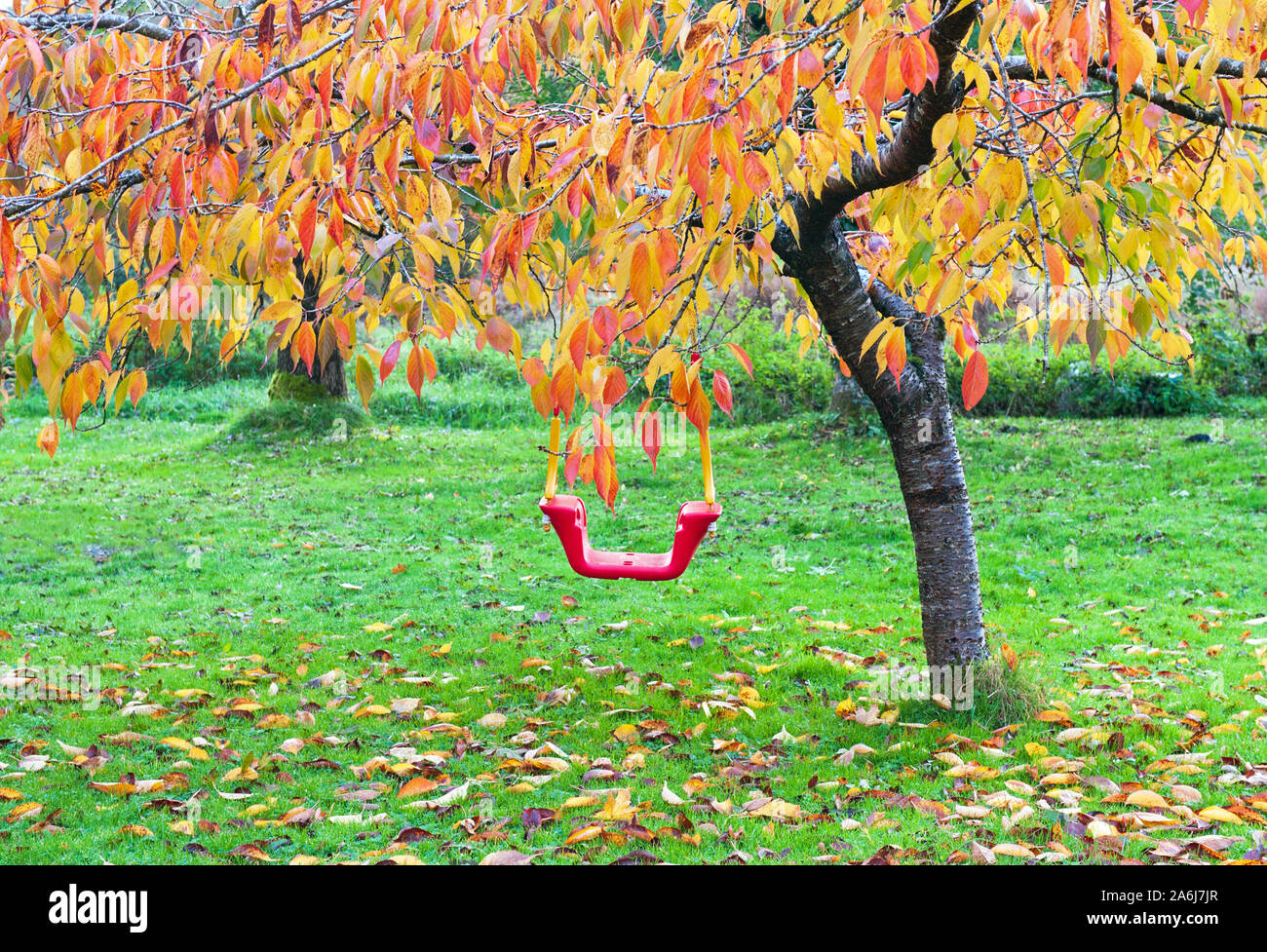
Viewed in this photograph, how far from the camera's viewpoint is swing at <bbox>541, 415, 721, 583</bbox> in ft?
13.8

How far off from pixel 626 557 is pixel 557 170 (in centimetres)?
245

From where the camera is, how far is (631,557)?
4.71 m

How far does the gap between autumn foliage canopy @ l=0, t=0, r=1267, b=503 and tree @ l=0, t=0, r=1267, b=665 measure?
11 millimetres

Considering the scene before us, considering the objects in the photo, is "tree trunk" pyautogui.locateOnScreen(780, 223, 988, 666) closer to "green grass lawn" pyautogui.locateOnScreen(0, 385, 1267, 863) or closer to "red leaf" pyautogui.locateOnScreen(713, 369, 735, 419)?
"green grass lawn" pyautogui.locateOnScreen(0, 385, 1267, 863)

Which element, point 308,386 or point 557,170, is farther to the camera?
point 308,386

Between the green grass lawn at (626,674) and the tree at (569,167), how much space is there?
1.62 m

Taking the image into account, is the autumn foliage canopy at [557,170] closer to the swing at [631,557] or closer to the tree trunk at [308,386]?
the swing at [631,557]

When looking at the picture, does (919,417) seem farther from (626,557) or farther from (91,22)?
(91,22)

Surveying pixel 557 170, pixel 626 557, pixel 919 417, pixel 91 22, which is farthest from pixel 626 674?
pixel 91 22

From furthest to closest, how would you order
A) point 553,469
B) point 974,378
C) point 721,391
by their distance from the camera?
1. point 553,469
2. point 974,378
3. point 721,391

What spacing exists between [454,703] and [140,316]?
2.82 metres

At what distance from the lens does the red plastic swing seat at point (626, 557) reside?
4.23 m

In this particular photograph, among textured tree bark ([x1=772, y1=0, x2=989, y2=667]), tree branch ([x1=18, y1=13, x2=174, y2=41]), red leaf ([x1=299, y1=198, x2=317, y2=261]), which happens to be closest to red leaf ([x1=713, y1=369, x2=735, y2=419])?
red leaf ([x1=299, y1=198, x2=317, y2=261])

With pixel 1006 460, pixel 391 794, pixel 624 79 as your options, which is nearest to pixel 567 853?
pixel 391 794
